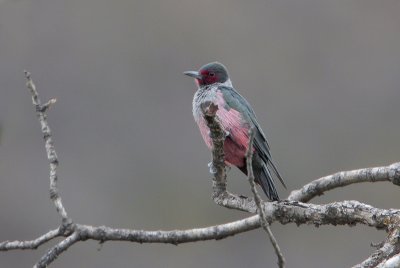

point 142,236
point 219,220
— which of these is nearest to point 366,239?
point 219,220

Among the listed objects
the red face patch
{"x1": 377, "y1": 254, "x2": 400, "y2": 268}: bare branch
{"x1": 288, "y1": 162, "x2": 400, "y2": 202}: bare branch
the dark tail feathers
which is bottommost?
{"x1": 377, "y1": 254, "x2": 400, "y2": 268}: bare branch

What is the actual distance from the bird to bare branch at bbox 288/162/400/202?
2.08ft

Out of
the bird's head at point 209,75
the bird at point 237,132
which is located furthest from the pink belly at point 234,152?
the bird's head at point 209,75

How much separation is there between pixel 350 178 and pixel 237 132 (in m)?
1.54

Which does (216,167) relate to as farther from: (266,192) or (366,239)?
(366,239)

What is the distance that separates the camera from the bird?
6.05 metres

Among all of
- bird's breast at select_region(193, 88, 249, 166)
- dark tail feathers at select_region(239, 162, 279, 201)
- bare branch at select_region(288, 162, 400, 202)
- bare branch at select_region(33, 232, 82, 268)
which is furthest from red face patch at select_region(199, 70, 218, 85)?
bare branch at select_region(33, 232, 82, 268)

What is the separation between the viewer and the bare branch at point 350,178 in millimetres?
4570

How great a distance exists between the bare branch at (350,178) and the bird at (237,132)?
0.63 meters

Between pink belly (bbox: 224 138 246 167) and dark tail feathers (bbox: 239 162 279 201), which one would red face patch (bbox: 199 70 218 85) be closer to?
pink belly (bbox: 224 138 246 167)

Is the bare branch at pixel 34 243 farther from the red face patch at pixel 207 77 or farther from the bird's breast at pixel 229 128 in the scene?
the red face patch at pixel 207 77

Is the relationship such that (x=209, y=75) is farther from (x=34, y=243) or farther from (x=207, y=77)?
(x=34, y=243)

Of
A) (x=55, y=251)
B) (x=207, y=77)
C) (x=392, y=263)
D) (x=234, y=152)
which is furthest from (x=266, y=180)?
(x=392, y=263)

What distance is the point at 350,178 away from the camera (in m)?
4.79
